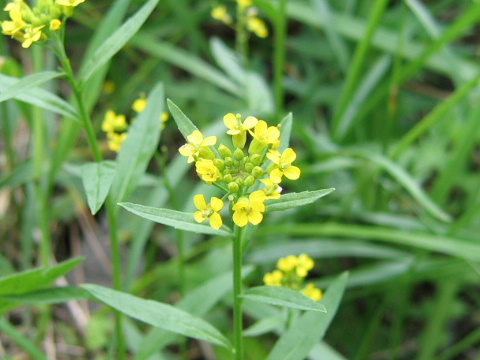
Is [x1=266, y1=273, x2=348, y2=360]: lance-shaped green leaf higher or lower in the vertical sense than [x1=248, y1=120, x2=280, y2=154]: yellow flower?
lower

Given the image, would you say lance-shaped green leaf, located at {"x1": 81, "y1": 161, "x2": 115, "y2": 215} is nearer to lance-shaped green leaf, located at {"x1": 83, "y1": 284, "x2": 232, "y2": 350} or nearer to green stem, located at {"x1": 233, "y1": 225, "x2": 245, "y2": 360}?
lance-shaped green leaf, located at {"x1": 83, "y1": 284, "x2": 232, "y2": 350}

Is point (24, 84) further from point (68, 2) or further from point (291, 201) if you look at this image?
point (291, 201)

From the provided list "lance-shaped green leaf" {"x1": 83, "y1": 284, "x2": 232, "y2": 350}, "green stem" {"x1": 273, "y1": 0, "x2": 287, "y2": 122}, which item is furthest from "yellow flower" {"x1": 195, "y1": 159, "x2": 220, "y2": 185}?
"green stem" {"x1": 273, "y1": 0, "x2": 287, "y2": 122}

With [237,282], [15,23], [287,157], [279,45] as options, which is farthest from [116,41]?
[279,45]

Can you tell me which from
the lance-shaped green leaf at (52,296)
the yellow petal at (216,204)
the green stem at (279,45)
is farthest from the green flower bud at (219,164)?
the green stem at (279,45)

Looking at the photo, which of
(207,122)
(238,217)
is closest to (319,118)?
(207,122)

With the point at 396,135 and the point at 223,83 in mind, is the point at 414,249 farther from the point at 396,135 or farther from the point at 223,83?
the point at 223,83
